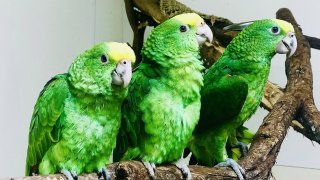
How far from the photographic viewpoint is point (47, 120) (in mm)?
1210

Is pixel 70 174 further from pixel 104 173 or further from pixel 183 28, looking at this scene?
pixel 183 28

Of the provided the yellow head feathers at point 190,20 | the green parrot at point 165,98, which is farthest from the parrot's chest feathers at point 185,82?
the yellow head feathers at point 190,20

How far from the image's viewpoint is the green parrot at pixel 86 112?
3.86 ft

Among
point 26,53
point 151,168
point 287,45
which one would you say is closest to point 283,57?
point 287,45

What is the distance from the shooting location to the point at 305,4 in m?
2.25

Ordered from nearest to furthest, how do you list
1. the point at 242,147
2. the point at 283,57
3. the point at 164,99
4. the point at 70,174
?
the point at 70,174 < the point at 164,99 < the point at 242,147 < the point at 283,57

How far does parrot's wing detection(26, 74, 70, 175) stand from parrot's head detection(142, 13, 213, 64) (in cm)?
22

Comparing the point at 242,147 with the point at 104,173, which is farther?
the point at 242,147

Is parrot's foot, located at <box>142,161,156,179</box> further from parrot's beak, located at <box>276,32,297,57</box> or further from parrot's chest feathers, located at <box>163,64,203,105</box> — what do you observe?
parrot's beak, located at <box>276,32,297,57</box>

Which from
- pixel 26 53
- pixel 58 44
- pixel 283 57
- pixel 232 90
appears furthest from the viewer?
pixel 283 57

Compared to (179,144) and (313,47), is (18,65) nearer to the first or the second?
(179,144)

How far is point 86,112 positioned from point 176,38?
0.91ft

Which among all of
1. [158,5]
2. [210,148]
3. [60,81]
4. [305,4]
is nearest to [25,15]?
[158,5]

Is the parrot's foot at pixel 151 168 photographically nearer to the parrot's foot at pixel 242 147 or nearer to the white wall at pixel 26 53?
the parrot's foot at pixel 242 147
